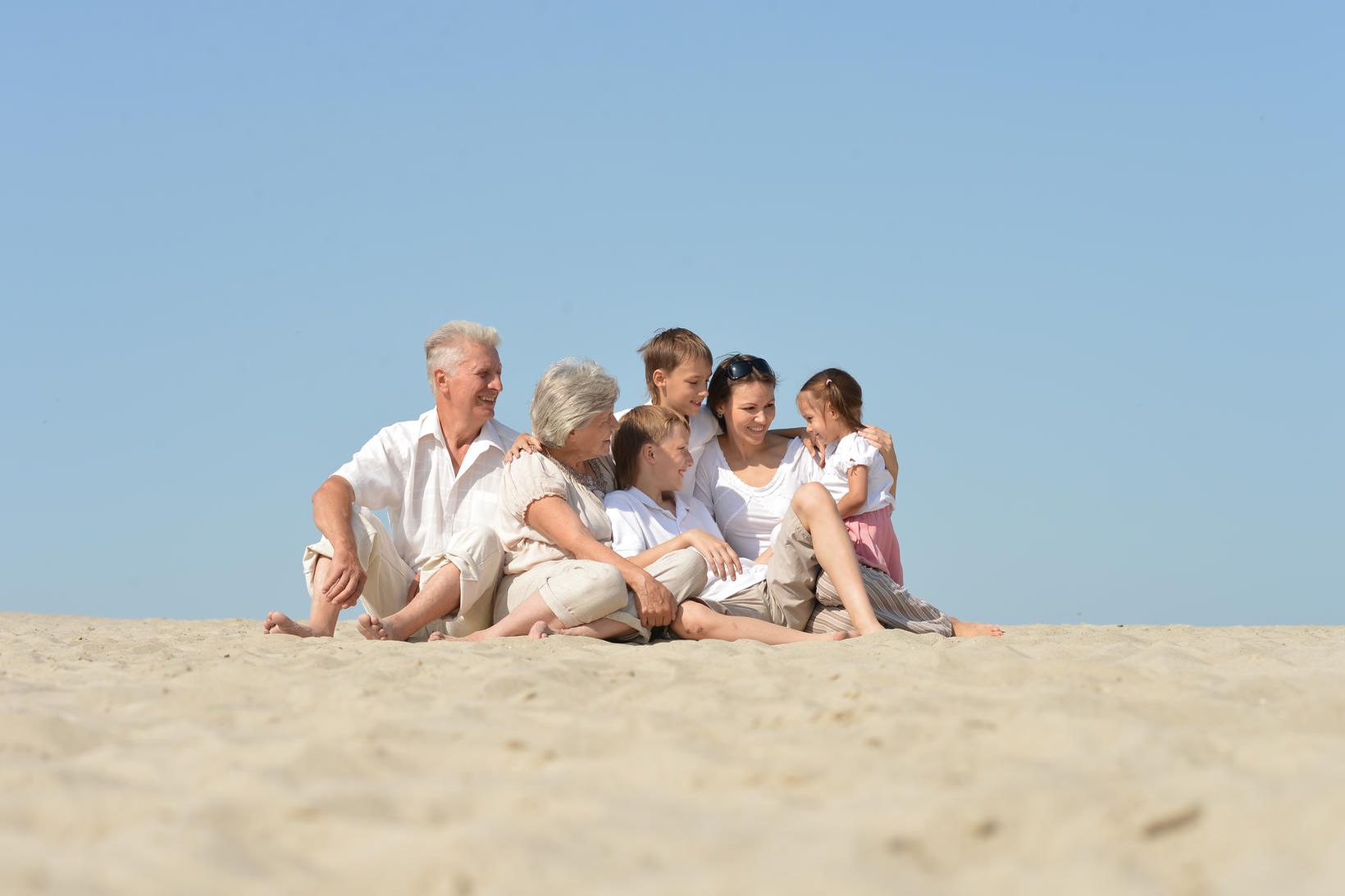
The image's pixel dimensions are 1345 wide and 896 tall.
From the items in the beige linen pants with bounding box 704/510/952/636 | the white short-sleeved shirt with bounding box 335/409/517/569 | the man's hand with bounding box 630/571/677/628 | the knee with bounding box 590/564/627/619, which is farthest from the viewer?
the white short-sleeved shirt with bounding box 335/409/517/569

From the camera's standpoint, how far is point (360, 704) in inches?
113

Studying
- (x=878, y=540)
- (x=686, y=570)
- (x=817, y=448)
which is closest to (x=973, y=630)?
(x=878, y=540)

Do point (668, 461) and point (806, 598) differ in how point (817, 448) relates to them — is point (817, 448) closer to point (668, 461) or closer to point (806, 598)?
point (668, 461)

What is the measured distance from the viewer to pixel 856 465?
5.96m

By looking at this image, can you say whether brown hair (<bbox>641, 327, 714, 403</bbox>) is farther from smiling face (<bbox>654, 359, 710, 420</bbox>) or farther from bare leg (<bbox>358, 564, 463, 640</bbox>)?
bare leg (<bbox>358, 564, 463, 640</bbox>)

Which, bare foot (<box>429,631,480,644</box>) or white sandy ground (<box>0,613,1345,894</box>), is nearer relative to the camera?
white sandy ground (<box>0,613,1345,894</box>)

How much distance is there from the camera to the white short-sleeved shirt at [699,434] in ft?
20.0

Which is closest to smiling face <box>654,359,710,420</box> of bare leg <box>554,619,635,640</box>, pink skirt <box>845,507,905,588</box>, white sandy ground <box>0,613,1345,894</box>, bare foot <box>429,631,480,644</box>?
pink skirt <box>845,507,905,588</box>

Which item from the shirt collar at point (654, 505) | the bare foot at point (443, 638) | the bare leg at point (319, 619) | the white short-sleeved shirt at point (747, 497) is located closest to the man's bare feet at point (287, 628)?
the bare leg at point (319, 619)

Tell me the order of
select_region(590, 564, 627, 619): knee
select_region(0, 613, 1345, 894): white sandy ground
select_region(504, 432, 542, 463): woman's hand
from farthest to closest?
select_region(504, 432, 542, 463): woman's hand, select_region(590, 564, 627, 619): knee, select_region(0, 613, 1345, 894): white sandy ground

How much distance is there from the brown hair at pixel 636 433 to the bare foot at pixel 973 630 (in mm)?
1647

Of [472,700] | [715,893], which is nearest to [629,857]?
[715,893]

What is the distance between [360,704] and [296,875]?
1.15m

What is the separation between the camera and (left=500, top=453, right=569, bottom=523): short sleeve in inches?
206
